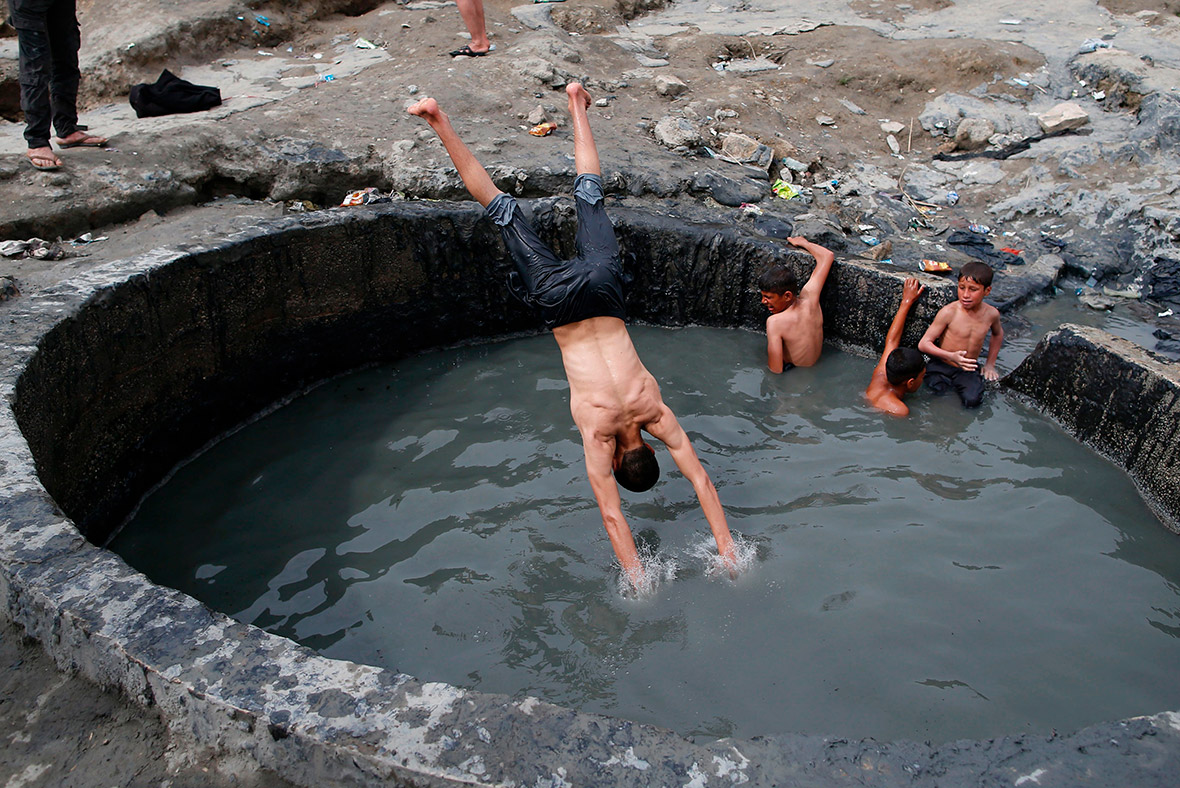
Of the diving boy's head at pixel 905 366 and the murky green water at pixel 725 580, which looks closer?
the murky green water at pixel 725 580

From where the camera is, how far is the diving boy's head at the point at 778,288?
521 cm

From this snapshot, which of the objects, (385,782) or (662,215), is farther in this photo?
(662,215)

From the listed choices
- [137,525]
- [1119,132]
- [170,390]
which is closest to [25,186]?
[170,390]

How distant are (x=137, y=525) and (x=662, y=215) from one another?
3922 mm

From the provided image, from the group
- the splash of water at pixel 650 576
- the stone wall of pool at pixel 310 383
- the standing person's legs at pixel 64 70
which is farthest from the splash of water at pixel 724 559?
the standing person's legs at pixel 64 70

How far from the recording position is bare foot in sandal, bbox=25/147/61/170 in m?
5.22

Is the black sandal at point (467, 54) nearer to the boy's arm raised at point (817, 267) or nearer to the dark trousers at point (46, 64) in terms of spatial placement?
the dark trousers at point (46, 64)

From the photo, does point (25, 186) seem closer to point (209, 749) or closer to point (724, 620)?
point (209, 749)

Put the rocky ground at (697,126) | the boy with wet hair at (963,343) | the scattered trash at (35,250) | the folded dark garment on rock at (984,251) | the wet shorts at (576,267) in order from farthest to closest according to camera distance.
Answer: the folded dark garment on rock at (984,251)
the rocky ground at (697,126)
the boy with wet hair at (963,343)
the scattered trash at (35,250)
the wet shorts at (576,267)

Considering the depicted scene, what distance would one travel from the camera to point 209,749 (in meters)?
2.05

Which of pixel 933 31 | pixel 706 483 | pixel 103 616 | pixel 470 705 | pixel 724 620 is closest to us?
pixel 470 705

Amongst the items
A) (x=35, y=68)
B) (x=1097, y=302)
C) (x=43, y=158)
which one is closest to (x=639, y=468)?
(x=1097, y=302)

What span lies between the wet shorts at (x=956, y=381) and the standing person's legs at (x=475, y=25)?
5132 millimetres

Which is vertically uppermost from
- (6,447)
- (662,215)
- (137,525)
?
(6,447)
